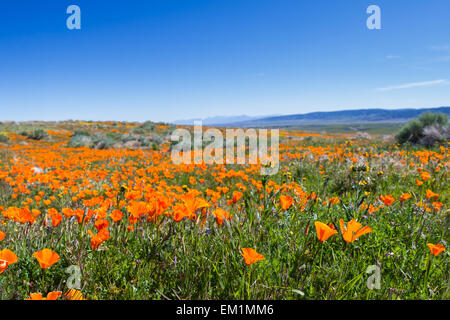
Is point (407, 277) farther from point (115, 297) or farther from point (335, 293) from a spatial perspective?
point (115, 297)

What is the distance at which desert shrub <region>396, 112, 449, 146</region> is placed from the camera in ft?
31.8

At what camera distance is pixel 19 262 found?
166 cm

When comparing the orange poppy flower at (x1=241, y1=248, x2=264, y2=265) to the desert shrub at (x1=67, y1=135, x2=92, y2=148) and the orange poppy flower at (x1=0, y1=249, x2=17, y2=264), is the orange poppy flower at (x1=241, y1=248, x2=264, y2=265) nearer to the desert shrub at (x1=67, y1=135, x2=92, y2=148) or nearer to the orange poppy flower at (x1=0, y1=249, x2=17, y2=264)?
the orange poppy flower at (x1=0, y1=249, x2=17, y2=264)

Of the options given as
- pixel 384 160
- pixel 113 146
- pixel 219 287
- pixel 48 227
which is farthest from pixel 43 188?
pixel 113 146

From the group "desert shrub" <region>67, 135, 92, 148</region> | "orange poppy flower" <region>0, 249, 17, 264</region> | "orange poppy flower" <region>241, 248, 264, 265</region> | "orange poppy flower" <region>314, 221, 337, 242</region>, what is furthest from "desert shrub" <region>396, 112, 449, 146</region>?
"desert shrub" <region>67, 135, 92, 148</region>

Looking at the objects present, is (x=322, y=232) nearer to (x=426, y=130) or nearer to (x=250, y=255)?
(x=250, y=255)

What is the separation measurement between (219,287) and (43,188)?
5658 mm

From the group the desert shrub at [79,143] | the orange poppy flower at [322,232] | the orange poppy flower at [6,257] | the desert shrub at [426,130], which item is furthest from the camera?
the desert shrub at [79,143]

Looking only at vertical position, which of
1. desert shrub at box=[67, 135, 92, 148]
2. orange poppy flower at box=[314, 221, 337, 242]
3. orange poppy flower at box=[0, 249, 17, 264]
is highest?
desert shrub at box=[67, 135, 92, 148]

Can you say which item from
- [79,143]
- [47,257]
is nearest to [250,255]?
[47,257]

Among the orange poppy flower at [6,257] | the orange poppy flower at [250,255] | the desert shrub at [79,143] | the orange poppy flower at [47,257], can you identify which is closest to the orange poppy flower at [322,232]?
the orange poppy flower at [250,255]

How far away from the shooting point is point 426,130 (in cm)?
1002

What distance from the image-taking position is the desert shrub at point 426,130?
9695 millimetres

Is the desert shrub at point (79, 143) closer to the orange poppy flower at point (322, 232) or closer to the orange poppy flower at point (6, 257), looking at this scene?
the orange poppy flower at point (6, 257)
